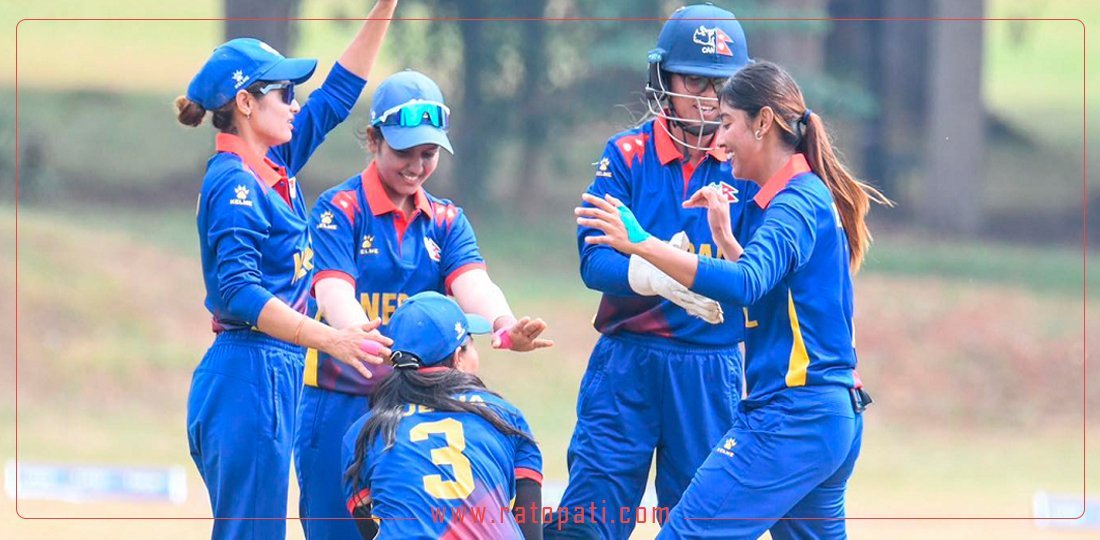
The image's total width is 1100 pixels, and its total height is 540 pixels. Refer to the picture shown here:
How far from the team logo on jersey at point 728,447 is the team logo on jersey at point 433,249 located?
48.7 inches

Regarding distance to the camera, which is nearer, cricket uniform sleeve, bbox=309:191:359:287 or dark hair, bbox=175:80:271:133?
dark hair, bbox=175:80:271:133

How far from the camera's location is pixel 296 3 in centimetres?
1422

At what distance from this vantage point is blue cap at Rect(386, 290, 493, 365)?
164 inches

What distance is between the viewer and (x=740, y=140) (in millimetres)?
4148

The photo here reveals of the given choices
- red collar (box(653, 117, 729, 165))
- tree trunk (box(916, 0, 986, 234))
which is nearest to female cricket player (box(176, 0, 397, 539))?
red collar (box(653, 117, 729, 165))

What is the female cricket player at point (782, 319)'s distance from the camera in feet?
13.0

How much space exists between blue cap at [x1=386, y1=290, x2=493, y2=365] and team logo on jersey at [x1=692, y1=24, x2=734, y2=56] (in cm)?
120

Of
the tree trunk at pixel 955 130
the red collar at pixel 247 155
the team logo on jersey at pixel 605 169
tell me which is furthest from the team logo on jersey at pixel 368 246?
the tree trunk at pixel 955 130

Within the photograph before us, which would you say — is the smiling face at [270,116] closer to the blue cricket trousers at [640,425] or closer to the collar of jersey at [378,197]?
the collar of jersey at [378,197]

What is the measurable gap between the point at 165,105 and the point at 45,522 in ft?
24.2

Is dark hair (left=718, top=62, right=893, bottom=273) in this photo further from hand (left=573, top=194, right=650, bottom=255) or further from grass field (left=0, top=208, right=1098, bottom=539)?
grass field (left=0, top=208, right=1098, bottom=539)

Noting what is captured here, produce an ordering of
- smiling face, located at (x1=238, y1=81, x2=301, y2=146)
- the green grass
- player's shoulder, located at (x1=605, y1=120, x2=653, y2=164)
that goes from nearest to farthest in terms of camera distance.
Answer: smiling face, located at (x1=238, y1=81, x2=301, y2=146)
player's shoulder, located at (x1=605, y1=120, x2=653, y2=164)
the green grass

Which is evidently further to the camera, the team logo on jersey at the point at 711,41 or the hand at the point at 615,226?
the team logo on jersey at the point at 711,41

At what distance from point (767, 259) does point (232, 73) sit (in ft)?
5.78
